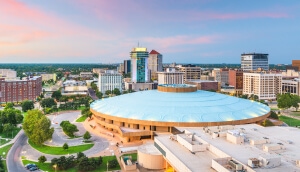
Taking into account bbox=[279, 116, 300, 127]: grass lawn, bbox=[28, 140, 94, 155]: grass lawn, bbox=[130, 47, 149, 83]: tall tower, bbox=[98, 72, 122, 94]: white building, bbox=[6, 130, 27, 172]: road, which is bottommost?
bbox=[6, 130, 27, 172]: road

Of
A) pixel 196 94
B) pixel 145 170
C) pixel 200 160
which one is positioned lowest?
pixel 145 170

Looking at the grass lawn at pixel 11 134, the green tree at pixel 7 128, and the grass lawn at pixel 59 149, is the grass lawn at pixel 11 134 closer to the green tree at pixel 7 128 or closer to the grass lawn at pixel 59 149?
the green tree at pixel 7 128

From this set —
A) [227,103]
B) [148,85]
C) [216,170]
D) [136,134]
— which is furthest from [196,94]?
[148,85]

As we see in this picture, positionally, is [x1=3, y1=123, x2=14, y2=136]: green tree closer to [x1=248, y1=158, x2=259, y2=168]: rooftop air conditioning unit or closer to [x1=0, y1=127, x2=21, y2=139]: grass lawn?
[x1=0, y1=127, x2=21, y2=139]: grass lawn

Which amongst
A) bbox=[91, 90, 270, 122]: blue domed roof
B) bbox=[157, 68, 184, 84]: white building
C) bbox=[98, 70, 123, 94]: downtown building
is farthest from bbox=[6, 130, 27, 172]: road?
bbox=[157, 68, 184, 84]: white building

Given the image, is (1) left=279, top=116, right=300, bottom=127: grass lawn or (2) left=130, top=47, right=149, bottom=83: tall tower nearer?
(1) left=279, top=116, right=300, bottom=127: grass lawn

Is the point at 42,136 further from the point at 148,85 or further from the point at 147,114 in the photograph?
the point at 148,85
